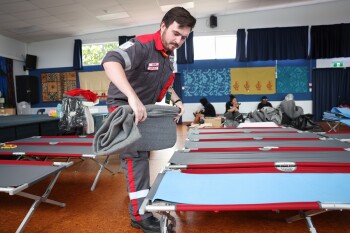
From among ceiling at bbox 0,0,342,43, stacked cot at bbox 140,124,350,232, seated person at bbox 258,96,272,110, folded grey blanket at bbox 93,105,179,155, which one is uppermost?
ceiling at bbox 0,0,342,43

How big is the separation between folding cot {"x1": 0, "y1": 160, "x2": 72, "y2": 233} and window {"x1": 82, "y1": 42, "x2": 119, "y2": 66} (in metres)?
8.04

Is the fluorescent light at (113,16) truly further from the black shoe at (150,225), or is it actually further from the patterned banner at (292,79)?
the black shoe at (150,225)

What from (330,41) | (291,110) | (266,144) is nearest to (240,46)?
(330,41)

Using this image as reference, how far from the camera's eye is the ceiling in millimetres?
6163

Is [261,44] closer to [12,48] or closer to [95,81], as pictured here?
[95,81]

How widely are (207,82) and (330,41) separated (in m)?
4.05

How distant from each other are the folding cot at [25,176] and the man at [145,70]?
0.53m

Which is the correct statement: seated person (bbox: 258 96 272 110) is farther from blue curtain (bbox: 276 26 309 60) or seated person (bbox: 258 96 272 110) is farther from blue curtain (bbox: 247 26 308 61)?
blue curtain (bbox: 276 26 309 60)

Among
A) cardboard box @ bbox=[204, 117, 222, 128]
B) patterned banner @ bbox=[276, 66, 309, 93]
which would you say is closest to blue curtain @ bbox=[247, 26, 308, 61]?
patterned banner @ bbox=[276, 66, 309, 93]

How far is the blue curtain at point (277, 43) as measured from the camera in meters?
8.38

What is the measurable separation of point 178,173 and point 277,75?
8.13m

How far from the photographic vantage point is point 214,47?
898cm

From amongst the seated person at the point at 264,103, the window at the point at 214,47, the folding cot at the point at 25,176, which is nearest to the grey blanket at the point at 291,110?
the seated person at the point at 264,103

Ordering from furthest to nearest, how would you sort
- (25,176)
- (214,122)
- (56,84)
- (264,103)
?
(56,84), (264,103), (214,122), (25,176)
